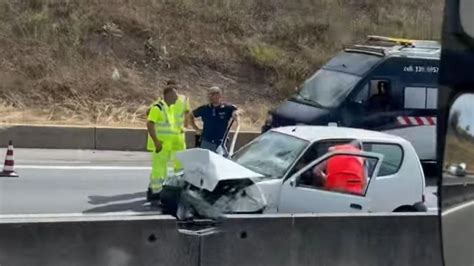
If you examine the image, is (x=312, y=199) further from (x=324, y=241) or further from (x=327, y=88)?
(x=327, y=88)

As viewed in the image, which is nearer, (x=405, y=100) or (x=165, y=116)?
(x=165, y=116)

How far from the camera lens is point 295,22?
27.4m

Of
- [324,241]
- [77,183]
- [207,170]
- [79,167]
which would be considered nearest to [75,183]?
[77,183]

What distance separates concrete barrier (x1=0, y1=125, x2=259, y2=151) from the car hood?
414 inches

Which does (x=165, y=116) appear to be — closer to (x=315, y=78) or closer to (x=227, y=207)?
(x=227, y=207)

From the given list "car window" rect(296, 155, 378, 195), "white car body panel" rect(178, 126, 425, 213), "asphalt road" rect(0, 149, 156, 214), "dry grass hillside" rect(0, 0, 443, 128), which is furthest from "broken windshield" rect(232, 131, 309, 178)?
"dry grass hillside" rect(0, 0, 443, 128)

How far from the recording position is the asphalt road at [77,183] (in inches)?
458

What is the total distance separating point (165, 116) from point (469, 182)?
9597 millimetres

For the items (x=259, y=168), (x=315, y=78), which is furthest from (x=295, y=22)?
(x=259, y=168)

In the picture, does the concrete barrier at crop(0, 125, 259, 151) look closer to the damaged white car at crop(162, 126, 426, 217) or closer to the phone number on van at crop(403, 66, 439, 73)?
the phone number on van at crop(403, 66, 439, 73)

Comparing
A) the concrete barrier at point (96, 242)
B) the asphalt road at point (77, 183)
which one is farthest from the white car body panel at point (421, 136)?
the concrete barrier at point (96, 242)

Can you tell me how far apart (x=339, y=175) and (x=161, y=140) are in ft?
10.6

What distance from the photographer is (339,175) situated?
846cm

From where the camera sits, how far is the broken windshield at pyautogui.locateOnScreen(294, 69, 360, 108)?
16172mm
